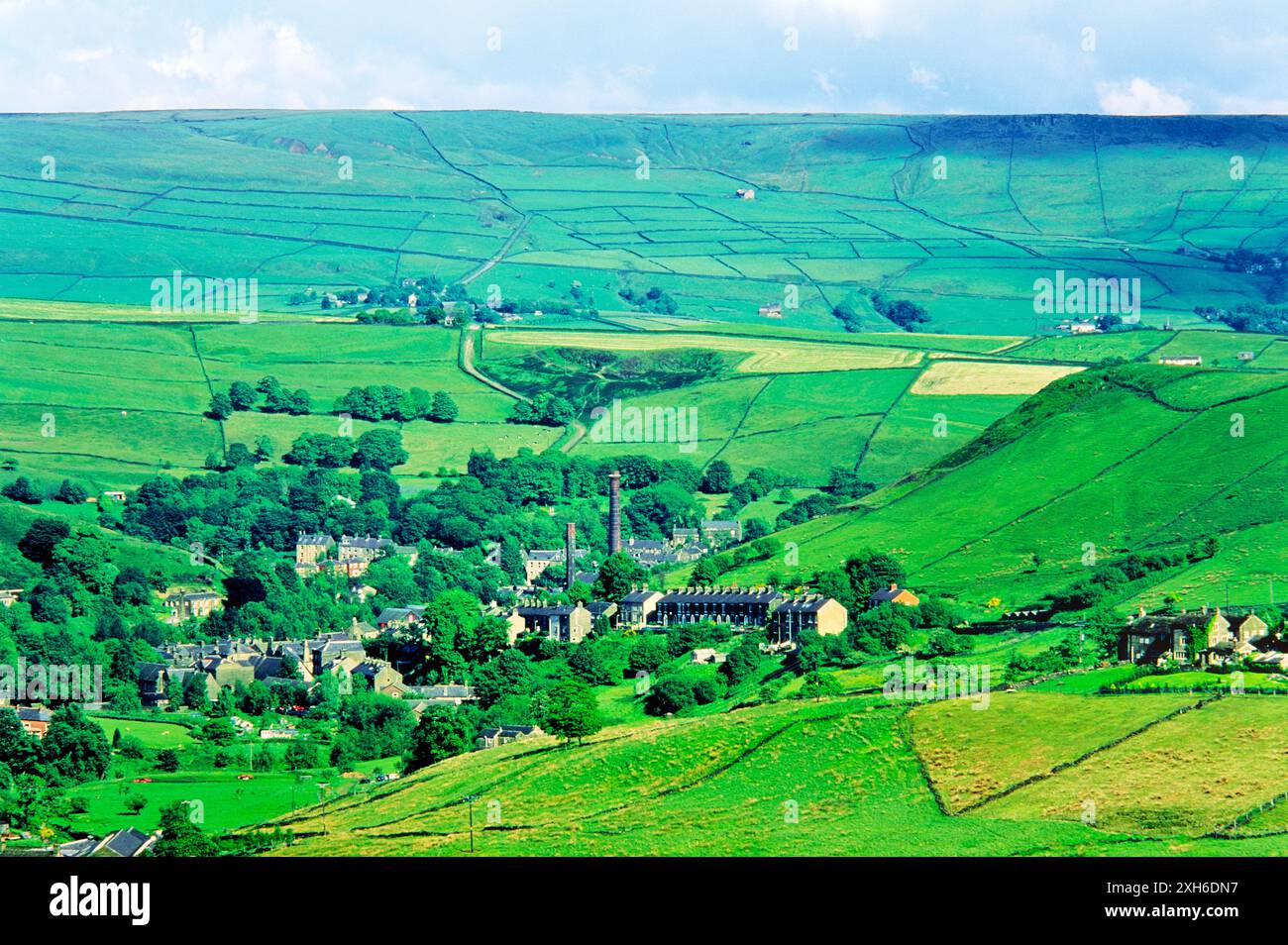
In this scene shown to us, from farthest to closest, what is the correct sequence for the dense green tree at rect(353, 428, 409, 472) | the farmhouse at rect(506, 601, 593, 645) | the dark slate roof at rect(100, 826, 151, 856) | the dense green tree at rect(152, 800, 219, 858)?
the dense green tree at rect(353, 428, 409, 472)
the farmhouse at rect(506, 601, 593, 645)
the dark slate roof at rect(100, 826, 151, 856)
the dense green tree at rect(152, 800, 219, 858)

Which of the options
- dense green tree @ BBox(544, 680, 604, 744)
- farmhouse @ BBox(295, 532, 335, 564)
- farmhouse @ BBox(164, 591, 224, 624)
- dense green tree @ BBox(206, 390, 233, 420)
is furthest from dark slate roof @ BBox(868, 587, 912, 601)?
dense green tree @ BBox(206, 390, 233, 420)

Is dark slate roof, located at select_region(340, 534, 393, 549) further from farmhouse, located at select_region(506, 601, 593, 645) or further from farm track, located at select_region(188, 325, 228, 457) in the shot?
farmhouse, located at select_region(506, 601, 593, 645)

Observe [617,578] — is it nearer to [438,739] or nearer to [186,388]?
[438,739]

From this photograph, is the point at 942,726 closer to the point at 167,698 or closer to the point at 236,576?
the point at 167,698

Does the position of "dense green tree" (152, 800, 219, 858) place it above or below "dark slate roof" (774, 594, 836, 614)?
below
